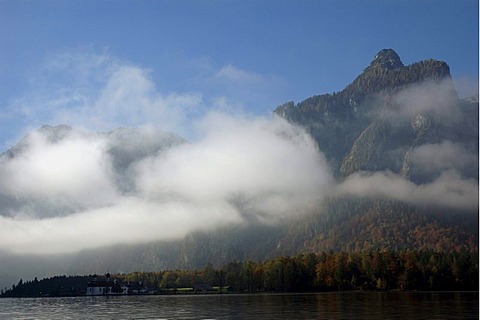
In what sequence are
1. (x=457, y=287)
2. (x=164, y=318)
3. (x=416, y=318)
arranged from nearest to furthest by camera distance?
(x=416, y=318)
(x=164, y=318)
(x=457, y=287)

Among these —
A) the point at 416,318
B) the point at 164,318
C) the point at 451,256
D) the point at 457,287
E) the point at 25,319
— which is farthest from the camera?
the point at 451,256

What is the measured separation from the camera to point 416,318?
61500 mm

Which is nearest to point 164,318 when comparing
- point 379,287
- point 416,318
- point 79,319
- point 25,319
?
point 79,319

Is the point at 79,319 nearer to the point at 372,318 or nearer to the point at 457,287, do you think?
the point at 372,318

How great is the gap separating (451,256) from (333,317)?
140m

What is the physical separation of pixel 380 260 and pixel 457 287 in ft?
86.8

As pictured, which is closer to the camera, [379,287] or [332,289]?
[379,287]

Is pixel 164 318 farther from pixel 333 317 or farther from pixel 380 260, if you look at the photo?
pixel 380 260

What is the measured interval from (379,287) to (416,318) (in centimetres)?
12868

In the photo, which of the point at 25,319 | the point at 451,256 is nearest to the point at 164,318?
the point at 25,319

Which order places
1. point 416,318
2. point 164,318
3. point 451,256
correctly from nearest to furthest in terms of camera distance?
point 416,318, point 164,318, point 451,256

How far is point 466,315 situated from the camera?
63.2 m

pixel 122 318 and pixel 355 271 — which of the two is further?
pixel 355 271

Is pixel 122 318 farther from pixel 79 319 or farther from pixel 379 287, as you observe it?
pixel 379 287
